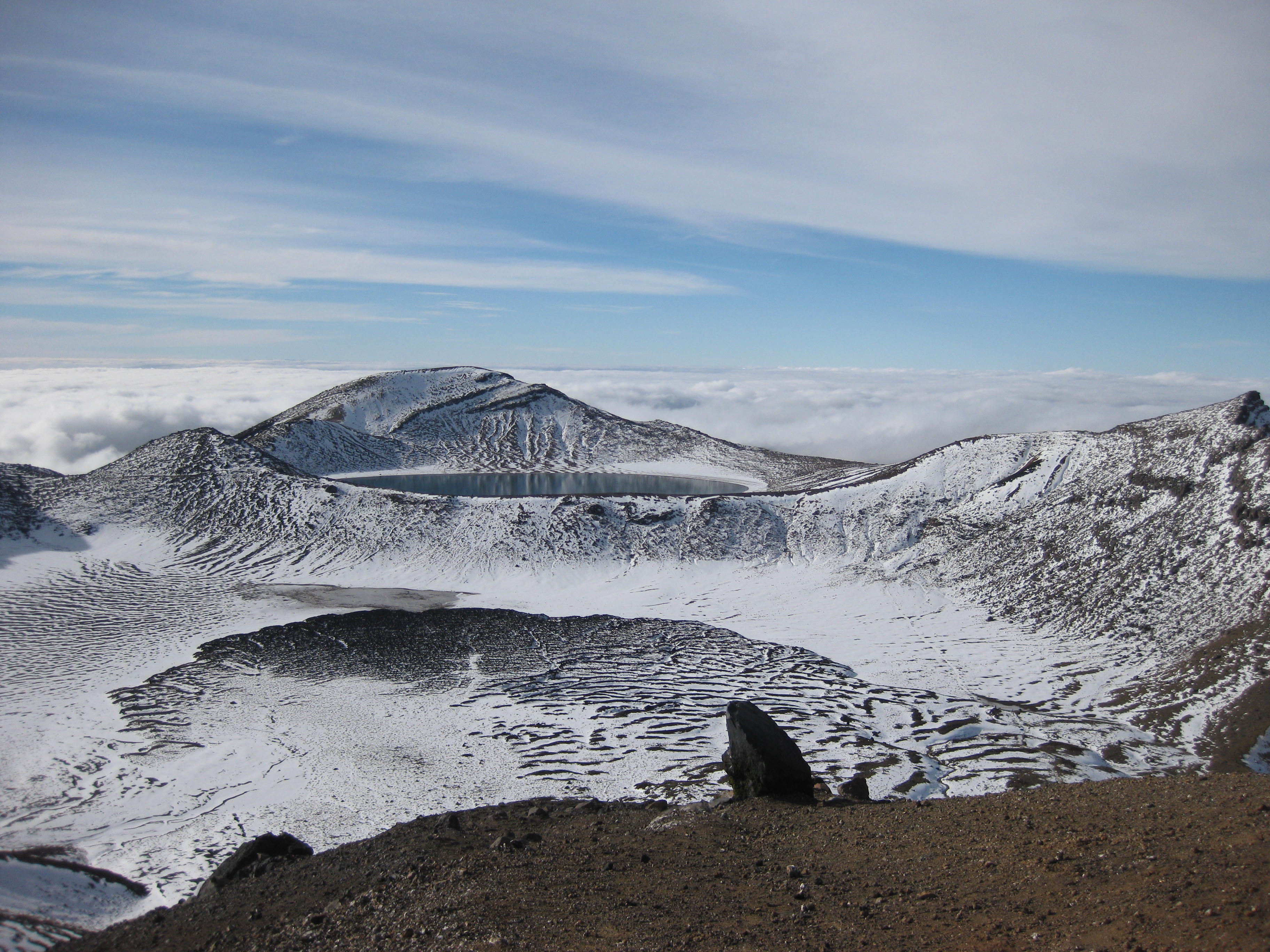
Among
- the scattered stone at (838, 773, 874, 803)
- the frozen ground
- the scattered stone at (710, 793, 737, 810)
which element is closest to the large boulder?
the scattered stone at (710, 793, 737, 810)

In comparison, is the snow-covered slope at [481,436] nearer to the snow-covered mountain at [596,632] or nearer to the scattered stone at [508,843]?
the snow-covered mountain at [596,632]

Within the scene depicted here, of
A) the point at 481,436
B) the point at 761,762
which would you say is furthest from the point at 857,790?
the point at 481,436

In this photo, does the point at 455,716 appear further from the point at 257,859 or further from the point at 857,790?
the point at 857,790

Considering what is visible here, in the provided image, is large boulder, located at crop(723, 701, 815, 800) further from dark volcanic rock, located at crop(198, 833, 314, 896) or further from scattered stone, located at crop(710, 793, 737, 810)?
dark volcanic rock, located at crop(198, 833, 314, 896)

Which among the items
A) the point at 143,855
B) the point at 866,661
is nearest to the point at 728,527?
the point at 866,661

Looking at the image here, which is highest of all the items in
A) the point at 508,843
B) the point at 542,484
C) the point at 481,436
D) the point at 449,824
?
the point at 481,436

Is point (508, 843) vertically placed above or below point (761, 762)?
below

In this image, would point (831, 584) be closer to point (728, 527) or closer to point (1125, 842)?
point (728, 527)
